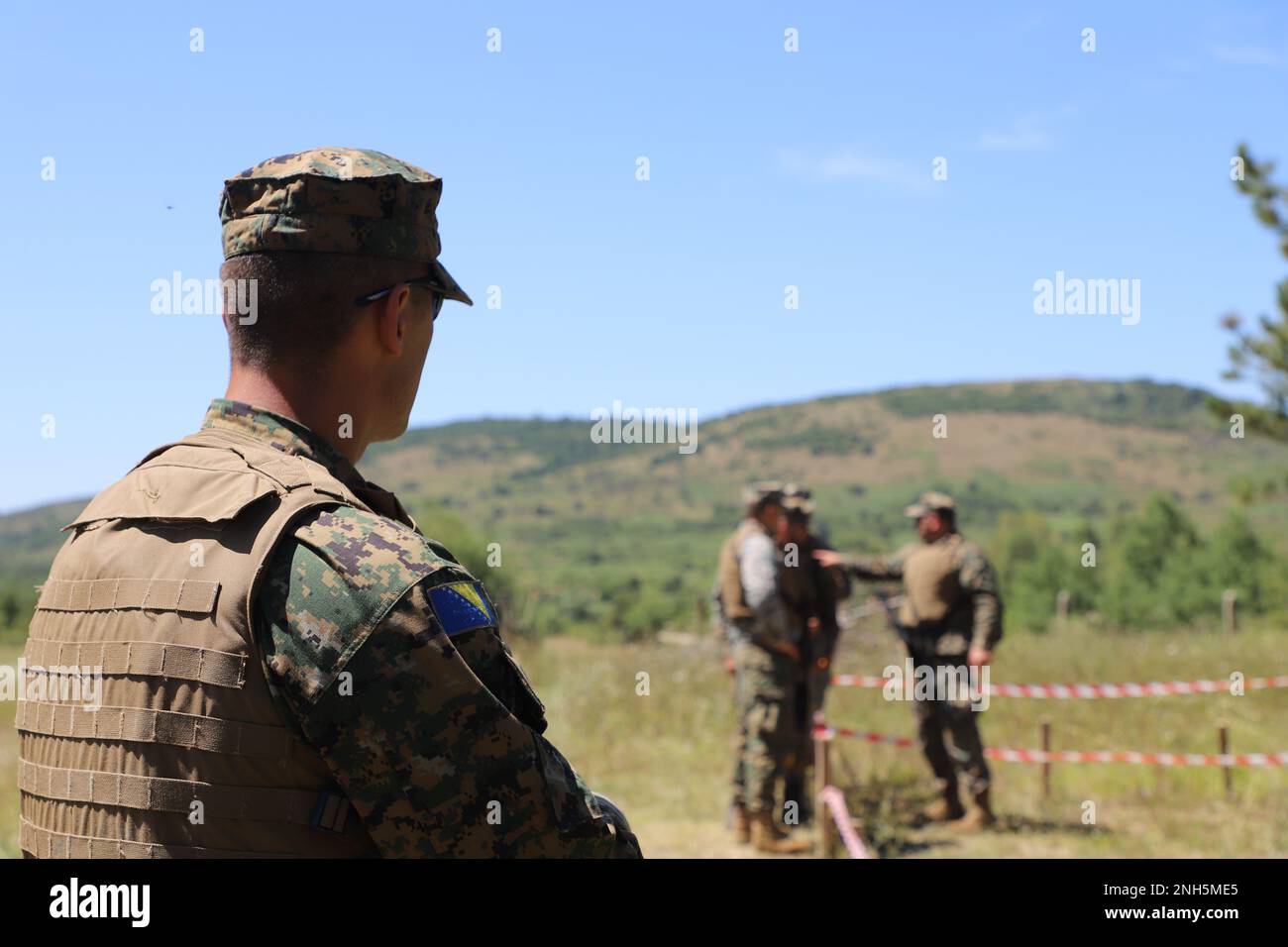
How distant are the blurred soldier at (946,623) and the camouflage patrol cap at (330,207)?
697cm

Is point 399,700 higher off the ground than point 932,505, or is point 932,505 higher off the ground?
point 932,505

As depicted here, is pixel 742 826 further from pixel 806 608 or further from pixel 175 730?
pixel 175 730

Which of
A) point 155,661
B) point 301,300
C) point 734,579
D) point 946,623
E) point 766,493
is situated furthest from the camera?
point 946,623

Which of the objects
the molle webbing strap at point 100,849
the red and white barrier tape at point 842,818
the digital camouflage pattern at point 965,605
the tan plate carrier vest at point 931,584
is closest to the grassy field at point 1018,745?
the red and white barrier tape at point 842,818

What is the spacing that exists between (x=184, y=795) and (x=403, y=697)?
364 mm

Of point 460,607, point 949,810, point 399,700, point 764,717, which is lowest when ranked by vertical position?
point 949,810

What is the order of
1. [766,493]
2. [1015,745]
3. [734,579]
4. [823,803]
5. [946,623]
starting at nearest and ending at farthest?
[823,803] < [734,579] < [766,493] < [946,623] < [1015,745]

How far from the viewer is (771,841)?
8000mm

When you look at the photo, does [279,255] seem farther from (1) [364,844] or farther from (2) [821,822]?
(2) [821,822]

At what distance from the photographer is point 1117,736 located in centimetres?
1054

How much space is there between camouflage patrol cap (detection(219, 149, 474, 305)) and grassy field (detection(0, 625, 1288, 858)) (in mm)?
6379

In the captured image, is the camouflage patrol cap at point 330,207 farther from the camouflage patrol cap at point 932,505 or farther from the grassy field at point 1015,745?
the camouflage patrol cap at point 932,505

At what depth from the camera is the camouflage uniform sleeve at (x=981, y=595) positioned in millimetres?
8602

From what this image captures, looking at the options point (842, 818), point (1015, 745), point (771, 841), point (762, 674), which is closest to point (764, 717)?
point (762, 674)
